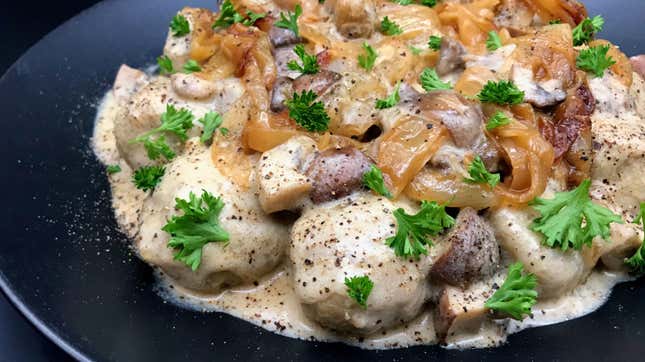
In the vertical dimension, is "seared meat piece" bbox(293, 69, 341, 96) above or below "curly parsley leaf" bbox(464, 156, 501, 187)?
above

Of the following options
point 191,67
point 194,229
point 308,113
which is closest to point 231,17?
point 191,67

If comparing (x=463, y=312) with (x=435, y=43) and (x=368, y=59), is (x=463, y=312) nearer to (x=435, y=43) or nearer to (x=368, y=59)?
(x=368, y=59)

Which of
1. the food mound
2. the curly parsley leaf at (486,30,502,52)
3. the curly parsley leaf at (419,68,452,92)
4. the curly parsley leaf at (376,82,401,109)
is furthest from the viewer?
the curly parsley leaf at (486,30,502,52)

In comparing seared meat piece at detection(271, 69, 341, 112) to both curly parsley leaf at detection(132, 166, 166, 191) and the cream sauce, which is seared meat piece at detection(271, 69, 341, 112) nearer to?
curly parsley leaf at detection(132, 166, 166, 191)

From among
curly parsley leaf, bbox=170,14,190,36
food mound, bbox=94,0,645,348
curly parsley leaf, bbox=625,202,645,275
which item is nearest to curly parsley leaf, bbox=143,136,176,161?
food mound, bbox=94,0,645,348

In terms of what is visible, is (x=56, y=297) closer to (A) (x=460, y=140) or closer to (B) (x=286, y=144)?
(B) (x=286, y=144)

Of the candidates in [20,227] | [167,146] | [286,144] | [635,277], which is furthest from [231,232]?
[635,277]

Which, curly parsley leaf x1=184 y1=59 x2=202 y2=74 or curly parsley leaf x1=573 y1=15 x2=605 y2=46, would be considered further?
curly parsley leaf x1=573 y1=15 x2=605 y2=46
